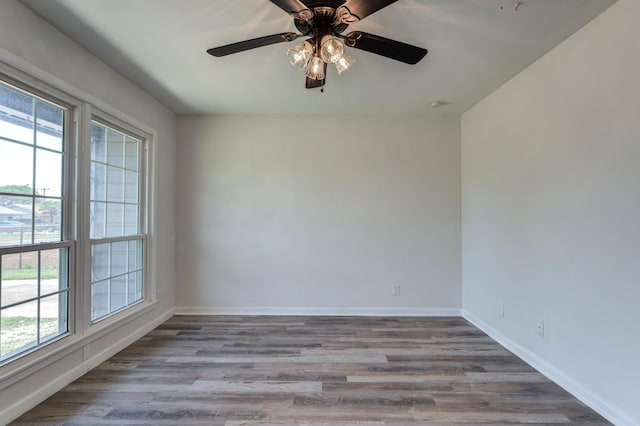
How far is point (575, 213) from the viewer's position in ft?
7.04

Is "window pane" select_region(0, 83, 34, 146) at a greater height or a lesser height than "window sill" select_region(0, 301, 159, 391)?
greater

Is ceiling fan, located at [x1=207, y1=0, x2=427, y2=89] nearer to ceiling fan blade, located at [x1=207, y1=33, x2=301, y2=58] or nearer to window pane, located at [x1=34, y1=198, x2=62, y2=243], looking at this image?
ceiling fan blade, located at [x1=207, y1=33, x2=301, y2=58]

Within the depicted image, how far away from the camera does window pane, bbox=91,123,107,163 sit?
2.61 metres

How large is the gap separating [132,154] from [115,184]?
0.42m

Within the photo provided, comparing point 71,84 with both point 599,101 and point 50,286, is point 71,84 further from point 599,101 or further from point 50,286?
point 599,101

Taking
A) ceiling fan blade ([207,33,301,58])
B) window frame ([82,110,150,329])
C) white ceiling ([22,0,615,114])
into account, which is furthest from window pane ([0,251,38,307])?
ceiling fan blade ([207,33,301,58])

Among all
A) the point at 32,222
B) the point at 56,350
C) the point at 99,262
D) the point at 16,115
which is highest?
the point at 16,115

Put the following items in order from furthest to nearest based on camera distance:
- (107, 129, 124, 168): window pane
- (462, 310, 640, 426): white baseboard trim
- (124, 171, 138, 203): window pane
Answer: (124, 171, 138, 203): window pane → (107, 129, 124, 168): window pane → (462, 310, 640, 426): white baseboard trim

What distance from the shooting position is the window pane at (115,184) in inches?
112

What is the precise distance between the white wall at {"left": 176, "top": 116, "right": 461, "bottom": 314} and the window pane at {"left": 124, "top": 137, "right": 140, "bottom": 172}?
2.10 feet

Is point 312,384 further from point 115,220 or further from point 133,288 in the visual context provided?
point 115,220

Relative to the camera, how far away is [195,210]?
3869 millimetres

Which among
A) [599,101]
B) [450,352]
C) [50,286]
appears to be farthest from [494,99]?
[50,286]

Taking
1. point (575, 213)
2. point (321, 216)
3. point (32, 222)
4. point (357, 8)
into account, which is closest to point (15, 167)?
point (32, 222)
